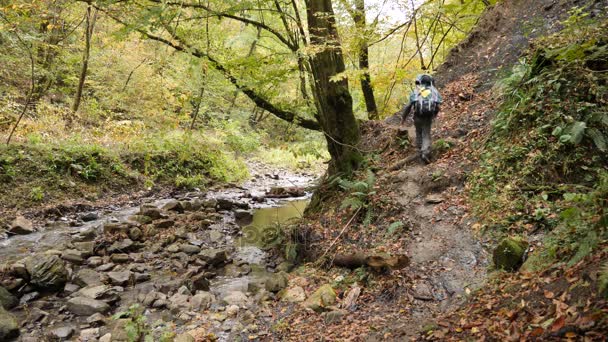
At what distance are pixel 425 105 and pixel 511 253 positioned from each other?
3658 mm

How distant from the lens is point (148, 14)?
19.9 feet

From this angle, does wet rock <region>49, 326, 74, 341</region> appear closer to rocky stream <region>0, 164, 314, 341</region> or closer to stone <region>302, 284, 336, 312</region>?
rocky stream <region>0, 164, 314, 341</region>

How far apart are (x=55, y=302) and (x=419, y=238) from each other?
234 inches

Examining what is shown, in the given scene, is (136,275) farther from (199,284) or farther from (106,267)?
(199,284)

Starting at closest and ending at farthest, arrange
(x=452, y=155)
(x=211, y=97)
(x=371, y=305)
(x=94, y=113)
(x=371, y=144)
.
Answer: (x=371, y=305) < (x=452, y=155) < (x=371, y=144) < (x=211, y=97) < (x=94, y=113)

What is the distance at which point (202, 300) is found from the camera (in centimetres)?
621

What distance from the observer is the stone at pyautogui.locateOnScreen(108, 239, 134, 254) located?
28.3ft

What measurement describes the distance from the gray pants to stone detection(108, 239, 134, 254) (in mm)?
6756

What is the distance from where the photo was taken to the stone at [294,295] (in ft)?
18.8

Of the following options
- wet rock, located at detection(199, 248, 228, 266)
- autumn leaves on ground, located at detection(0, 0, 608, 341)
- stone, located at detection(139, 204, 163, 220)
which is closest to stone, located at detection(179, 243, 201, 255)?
autumn leaves on ground, located at detection(0, 0, 608, 341)

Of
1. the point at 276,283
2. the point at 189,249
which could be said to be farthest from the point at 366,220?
the point at 189,249

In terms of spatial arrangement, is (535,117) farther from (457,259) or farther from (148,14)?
(148,14)

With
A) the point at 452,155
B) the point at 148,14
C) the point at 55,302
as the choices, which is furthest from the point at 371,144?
the point at 55,302

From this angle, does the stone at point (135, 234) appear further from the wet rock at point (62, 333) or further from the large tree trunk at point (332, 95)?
the large tree trunk at point (332, 95)
